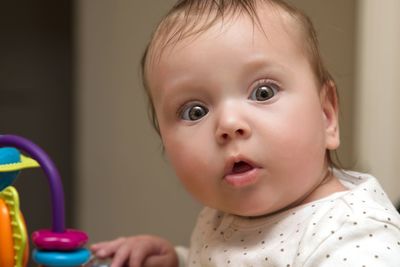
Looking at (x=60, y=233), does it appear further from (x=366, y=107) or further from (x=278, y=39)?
(x=366, y=107)

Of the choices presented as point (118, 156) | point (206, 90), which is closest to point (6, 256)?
point (206, 90)

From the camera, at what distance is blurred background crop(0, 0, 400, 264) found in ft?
4.58

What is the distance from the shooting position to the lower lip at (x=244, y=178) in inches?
24.7

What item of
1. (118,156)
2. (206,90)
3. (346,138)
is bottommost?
(118,156)

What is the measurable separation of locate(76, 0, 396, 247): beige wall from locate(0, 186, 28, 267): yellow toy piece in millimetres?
792

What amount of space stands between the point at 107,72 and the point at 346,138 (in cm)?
64

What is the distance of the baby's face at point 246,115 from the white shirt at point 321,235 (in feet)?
0.10

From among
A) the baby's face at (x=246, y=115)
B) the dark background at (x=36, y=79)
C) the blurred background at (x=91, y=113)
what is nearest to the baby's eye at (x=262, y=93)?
the baby's face at (x=246, y=115)

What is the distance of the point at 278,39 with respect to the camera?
2.20 feet

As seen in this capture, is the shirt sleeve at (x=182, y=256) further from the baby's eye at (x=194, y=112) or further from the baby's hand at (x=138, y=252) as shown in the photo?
the baby's eye at (x=194, y=112)

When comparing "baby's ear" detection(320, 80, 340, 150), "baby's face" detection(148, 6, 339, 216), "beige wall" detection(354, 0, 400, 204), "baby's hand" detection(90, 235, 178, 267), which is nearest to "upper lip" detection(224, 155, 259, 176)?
"baby's face" detection(148, 6, 339, 216)

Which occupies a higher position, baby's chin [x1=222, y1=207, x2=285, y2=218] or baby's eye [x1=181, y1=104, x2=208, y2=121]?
baby's eye [x1=181, y1=104, x2=208, y2=121]

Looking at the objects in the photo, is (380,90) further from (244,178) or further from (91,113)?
(91,113)

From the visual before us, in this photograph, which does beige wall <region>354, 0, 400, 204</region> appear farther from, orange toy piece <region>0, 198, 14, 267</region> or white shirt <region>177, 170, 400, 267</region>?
orange toy piece <region>0, 198, 14, 267</region>
